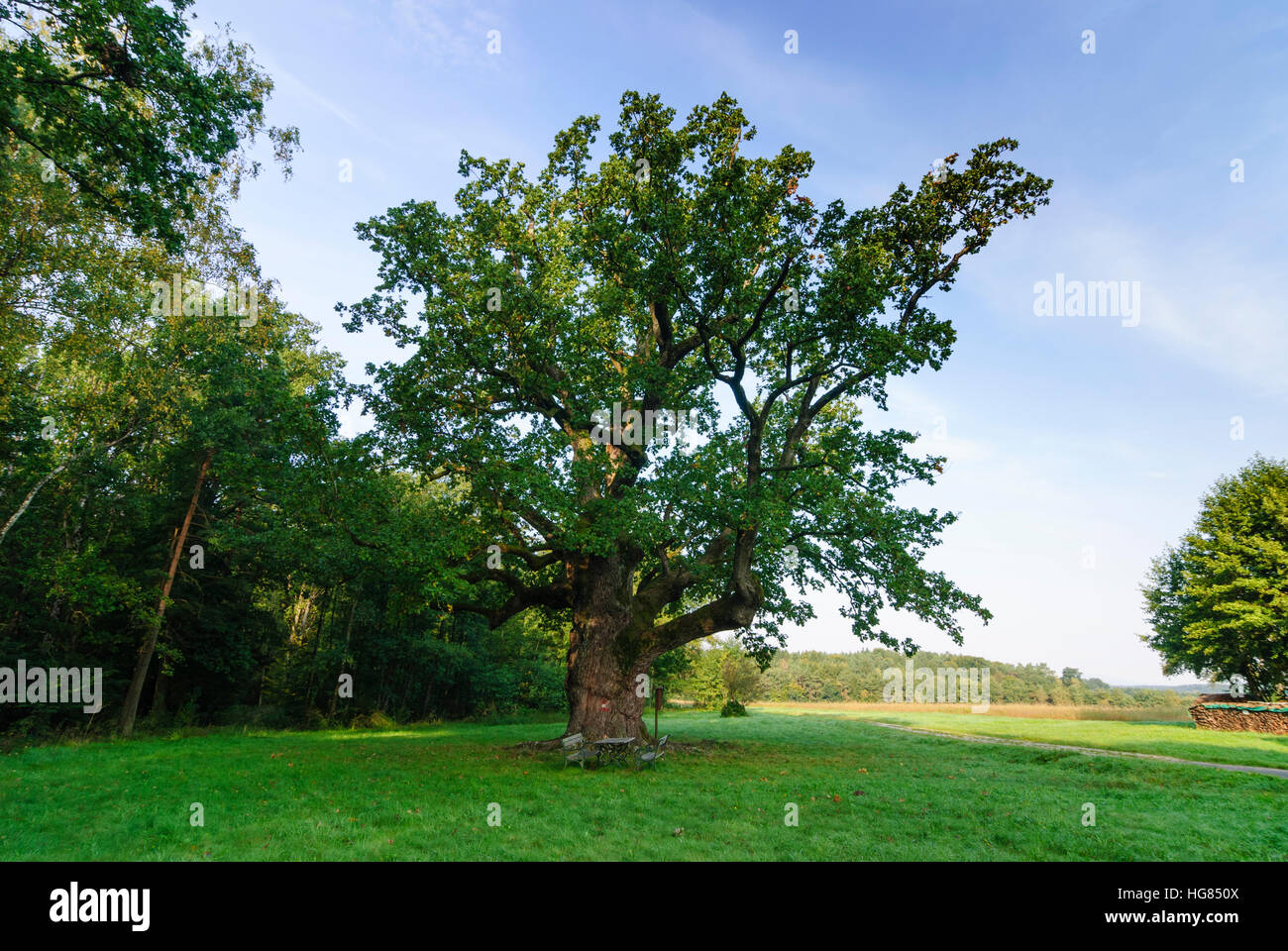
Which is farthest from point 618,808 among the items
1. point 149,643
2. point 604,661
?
point 149,643

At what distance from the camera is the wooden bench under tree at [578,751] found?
1464 cm

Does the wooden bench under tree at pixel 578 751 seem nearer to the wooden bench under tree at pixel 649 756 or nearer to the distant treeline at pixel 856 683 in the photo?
the wooden bench under tree at pixel 649 756

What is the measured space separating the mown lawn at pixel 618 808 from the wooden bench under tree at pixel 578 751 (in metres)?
0.51

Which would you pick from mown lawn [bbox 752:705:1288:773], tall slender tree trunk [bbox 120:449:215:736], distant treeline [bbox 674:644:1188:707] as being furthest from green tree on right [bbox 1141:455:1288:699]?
tall slender tree trunk [bbox 120:449:215:736]

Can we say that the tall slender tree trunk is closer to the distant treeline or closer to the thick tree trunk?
the thick tree trunk

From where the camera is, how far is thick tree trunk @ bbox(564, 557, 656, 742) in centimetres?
1744

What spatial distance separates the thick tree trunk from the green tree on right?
37.3m

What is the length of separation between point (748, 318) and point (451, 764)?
14.4 m

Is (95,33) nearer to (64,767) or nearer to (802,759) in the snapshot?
(64,767)

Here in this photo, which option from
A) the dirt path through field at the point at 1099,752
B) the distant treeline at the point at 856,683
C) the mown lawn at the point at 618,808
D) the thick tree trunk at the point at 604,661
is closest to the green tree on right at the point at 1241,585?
the dirt path through field at the point at 1099,752

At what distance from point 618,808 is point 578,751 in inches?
223

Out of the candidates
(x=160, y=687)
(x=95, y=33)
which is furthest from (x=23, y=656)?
(x=95, y=33)

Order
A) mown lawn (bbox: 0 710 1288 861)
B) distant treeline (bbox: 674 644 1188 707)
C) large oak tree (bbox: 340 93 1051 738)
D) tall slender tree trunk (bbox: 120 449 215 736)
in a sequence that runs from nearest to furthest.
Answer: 1. mown lawn (bbox: 0 710 1288 861)
2. large oak tree (bbox: 340 93 1051 738)
3. tall slender tree trunk (bbox: 120 449 215 736)
4. distant treeline (bbox: 674 644 1188 707)
